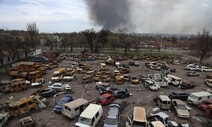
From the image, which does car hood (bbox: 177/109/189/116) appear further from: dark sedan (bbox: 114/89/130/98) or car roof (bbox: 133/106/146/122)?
dark sedan (bbox: 114/89/130/98)

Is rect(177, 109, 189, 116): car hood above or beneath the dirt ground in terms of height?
above

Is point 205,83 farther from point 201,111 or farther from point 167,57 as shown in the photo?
point 167,57

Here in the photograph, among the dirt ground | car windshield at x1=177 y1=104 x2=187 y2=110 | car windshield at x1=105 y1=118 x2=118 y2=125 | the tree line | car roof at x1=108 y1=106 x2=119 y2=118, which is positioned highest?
the tree line

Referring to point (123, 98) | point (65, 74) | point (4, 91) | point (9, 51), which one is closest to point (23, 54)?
point (9, 51)

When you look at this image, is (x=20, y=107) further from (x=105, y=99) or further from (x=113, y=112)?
(x=113, y=112)

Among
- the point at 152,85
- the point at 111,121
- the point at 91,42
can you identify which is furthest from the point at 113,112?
the point at 91,42

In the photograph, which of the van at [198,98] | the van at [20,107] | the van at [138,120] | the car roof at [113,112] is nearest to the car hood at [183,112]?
the van at [198,98]

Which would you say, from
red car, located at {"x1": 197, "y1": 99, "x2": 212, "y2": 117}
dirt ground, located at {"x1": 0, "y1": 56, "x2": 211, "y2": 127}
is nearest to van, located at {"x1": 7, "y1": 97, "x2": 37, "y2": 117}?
dirt ground, located at {"x1": 0, "y1": 56, "x2": 211, "y2": 127}

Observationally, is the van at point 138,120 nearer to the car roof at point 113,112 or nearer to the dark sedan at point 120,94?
the car roof at point 113,112
